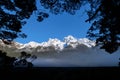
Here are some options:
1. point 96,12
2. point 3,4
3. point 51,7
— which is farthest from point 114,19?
point 3,4

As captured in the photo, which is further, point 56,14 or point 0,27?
point 0,27

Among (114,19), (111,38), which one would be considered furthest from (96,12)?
(111,38)

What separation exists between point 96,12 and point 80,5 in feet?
8.94

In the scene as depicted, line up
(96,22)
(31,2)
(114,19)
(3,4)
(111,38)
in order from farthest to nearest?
1. (111,38)
2. (96,22)
3. (114,19)
4. (3,4)
5. (31,2)

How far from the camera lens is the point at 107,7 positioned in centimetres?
2122

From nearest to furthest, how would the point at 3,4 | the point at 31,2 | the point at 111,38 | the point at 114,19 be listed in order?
the point at 31,2 → the point at 3,4 → the point at 114,19 → the point at 111,38

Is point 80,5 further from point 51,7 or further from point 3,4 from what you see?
point 3,4

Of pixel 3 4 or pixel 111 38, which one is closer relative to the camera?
pixel 3 4

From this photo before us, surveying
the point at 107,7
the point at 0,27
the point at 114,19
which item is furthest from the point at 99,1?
the point at 0,27

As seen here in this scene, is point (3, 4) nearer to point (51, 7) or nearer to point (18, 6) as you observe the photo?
point (18, 6)

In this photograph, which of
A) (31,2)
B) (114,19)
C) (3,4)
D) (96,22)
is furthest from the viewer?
(96,22)

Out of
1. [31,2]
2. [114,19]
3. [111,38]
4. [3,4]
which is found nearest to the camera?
[31,2]

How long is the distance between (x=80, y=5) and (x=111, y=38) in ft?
27.1

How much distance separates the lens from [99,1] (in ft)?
69.3
